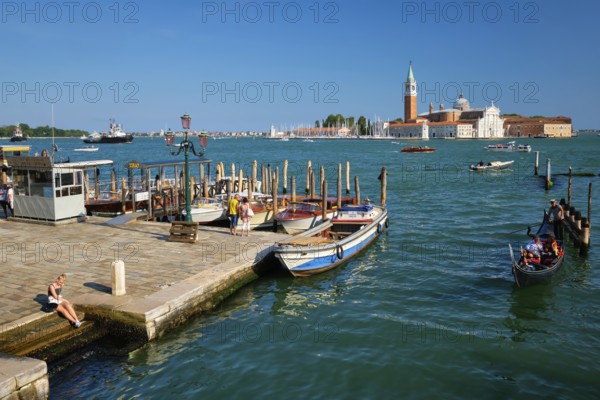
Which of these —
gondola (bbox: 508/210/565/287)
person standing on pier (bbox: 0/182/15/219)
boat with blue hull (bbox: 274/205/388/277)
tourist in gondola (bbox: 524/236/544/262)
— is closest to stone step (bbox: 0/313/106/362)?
boat with blue hull (bbox: 274/205/388/277)

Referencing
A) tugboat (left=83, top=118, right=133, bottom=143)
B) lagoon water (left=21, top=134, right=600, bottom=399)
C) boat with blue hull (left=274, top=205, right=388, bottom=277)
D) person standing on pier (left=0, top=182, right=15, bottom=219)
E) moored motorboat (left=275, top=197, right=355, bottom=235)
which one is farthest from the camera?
tugboat (left=83, top=118, right=133, bottom=143)

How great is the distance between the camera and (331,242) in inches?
645

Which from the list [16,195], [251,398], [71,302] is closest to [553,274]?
[251,398]

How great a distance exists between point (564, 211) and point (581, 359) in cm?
1314

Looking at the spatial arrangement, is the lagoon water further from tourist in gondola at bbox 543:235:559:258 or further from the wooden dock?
tourist in gondola at bbox 543:235:559:258

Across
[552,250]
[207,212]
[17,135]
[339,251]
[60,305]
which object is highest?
[17,135]

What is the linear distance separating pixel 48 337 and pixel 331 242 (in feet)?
29.0

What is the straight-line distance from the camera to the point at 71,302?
10.6 meters

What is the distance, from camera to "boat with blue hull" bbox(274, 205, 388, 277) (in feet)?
48.9

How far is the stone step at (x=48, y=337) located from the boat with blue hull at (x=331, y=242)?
19.0ft

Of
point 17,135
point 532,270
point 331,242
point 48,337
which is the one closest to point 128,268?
point 48,337

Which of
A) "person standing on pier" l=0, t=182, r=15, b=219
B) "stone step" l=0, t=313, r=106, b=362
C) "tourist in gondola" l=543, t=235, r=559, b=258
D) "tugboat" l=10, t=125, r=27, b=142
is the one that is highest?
"tugboat" l=10, t=125, r=27, b=142

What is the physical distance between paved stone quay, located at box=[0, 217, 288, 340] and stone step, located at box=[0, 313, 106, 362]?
17cm

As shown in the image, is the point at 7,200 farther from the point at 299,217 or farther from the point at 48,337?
the point at 48,337
